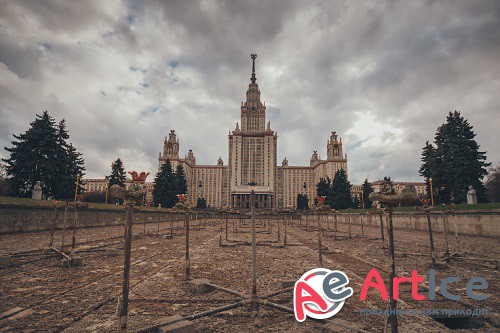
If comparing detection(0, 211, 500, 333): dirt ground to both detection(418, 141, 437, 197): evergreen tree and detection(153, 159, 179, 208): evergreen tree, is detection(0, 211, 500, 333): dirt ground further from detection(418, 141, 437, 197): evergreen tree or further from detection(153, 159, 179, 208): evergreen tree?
detection(153, 159, 179, 208): evergreen tree

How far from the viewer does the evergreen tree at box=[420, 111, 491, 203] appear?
30766 millimetres

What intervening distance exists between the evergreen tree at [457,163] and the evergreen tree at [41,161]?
50.5 meters

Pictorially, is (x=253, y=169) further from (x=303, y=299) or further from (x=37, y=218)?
(x=303, y=299)

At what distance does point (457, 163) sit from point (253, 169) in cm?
10298

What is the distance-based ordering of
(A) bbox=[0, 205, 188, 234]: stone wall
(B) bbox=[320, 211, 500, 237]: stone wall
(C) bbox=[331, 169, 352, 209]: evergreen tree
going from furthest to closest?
(C) bbox=[331, 169, 352, 209]: evergreen tree
(B) bbox=[320, 211, 500, 237]: stone wall
(A) bbox=[0, 205, 188, 234]: stone wall

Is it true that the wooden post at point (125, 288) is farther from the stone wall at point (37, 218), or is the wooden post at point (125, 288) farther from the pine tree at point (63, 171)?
the pine tree at point (63, 171)

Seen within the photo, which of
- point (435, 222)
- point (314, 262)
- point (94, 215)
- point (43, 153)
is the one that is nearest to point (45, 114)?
point (43, 153)

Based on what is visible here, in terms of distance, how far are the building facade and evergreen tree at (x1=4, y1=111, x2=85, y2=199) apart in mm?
82080

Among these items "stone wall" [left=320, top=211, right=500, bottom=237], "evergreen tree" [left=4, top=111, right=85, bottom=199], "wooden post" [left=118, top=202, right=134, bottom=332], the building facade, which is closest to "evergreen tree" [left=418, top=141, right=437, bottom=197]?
"stone wall" [left=320, top=211, right=500, bottom=237]

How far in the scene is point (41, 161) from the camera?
103ft

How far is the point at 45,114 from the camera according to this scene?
1321 inches

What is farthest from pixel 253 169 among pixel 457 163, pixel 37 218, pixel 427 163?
pixel 37 218

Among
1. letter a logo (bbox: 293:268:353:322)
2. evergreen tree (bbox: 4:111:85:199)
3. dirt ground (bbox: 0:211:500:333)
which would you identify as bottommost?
dirt ground (bbox: 0:211:500:333)

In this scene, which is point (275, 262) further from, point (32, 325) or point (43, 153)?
point (43, 153)
